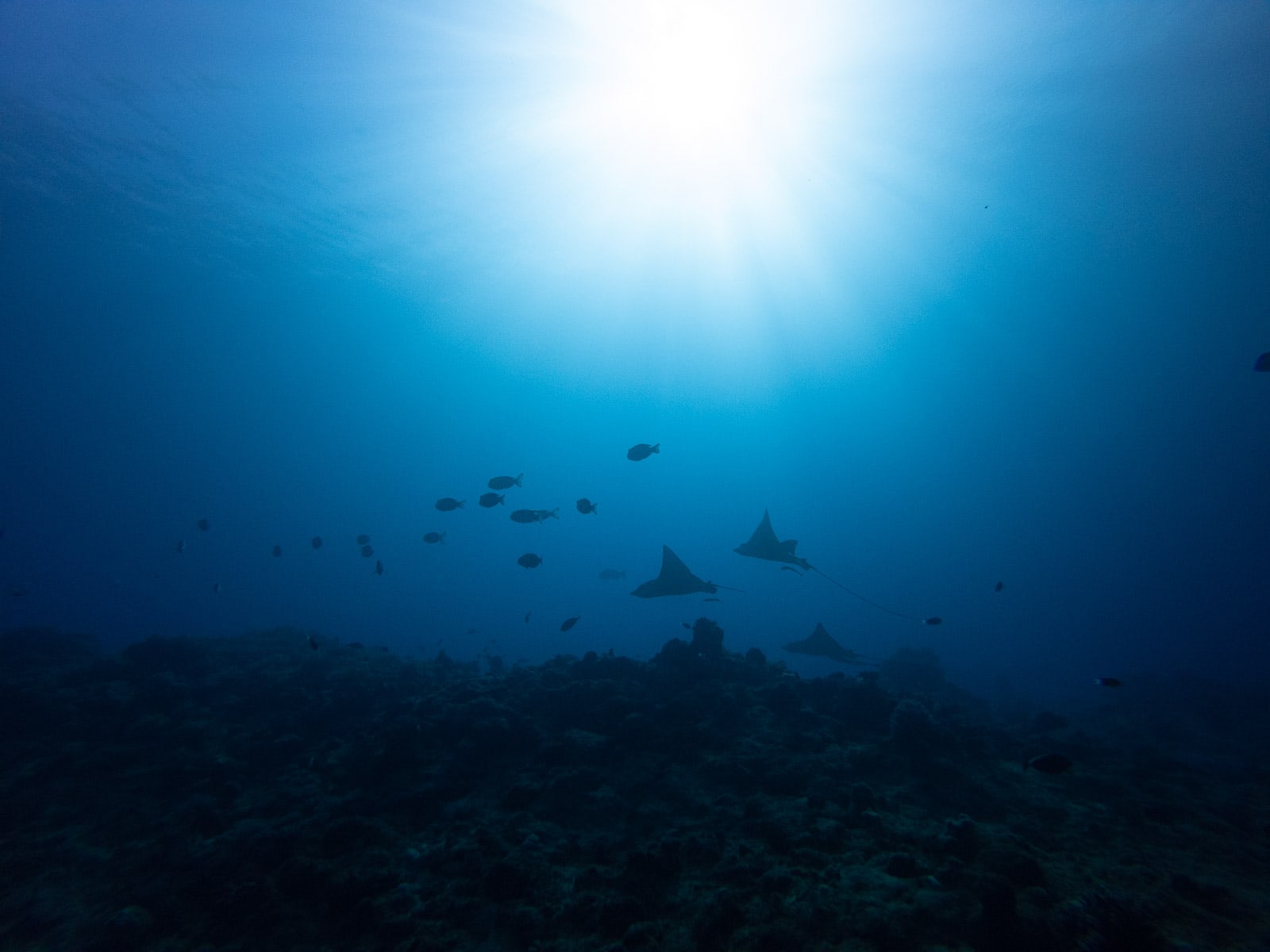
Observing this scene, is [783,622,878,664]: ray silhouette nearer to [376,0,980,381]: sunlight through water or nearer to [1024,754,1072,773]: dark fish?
[1024,754,1072,773]: dark fish

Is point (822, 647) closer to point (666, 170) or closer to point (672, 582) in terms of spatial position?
point (672, 582)

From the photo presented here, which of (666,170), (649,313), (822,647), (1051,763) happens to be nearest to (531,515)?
(822,647)

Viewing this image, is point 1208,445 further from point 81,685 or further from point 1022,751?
point 81,685

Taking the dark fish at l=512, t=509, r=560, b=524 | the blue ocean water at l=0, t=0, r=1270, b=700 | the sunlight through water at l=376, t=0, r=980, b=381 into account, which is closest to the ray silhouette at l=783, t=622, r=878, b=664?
the dark fish at l=512, t=509, r=560, b=524

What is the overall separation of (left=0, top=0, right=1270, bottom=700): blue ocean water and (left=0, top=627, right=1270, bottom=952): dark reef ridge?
12343mm

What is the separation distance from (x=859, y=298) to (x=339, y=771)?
61.1 m

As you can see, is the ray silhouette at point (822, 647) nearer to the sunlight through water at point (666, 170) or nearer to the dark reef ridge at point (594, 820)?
the dark reef ridge at point (594, 820)

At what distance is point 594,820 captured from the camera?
633 centimetres

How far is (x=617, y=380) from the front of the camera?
308 ft

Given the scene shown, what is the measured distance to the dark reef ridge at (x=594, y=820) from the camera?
4.38m

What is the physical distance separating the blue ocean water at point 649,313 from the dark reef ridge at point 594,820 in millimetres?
12343

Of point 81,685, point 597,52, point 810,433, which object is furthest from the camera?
point 810,433

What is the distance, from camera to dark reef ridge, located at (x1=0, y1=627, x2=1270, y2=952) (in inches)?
173

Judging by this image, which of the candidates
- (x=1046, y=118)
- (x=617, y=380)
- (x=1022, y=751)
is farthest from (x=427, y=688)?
(x=617, y=380)
